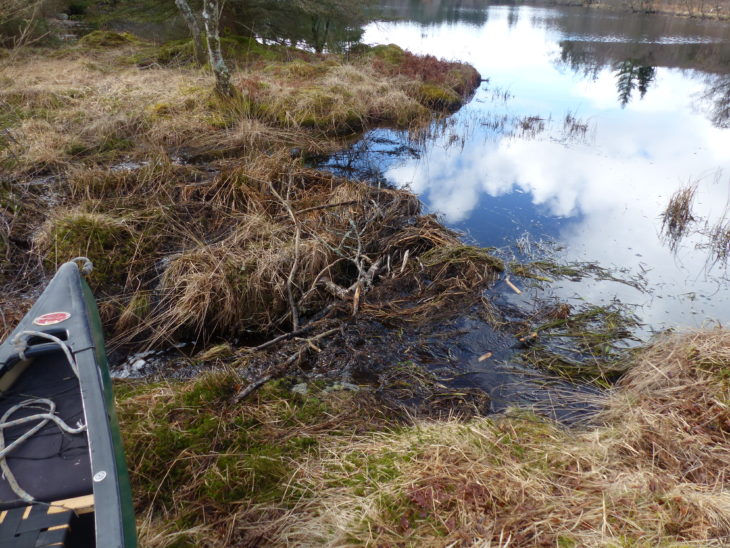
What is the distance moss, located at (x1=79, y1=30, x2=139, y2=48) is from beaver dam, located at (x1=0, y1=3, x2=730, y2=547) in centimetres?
576

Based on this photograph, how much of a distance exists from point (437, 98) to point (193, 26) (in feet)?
18.9

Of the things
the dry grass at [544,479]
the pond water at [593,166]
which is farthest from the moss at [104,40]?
the dry grass at [544,479]

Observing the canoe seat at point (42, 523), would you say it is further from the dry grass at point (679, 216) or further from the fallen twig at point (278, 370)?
the dry grass at point (679, 216)

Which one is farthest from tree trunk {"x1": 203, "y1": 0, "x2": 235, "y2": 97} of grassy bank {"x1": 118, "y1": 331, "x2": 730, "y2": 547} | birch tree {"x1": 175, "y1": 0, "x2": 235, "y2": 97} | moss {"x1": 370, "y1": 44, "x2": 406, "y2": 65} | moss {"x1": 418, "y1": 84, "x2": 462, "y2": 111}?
moss {"x1": 370, "y1": 44, "x2": 406, "y2": 65}

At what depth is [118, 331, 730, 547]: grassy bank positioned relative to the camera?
83.7 inches

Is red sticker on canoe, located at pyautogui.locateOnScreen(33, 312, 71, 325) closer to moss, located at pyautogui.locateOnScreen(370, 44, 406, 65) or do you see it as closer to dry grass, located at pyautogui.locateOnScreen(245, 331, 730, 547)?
dry grass, located at pyautogui.locateOnScreen(245, 331, 730, 547)

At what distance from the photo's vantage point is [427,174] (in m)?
7.84

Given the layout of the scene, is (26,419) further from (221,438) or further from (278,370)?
(278,370)

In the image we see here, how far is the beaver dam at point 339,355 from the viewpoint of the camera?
7.50 ft

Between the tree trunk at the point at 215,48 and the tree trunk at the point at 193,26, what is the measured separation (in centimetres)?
55

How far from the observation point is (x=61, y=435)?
7.65 ft

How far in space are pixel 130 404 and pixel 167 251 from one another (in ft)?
7.17

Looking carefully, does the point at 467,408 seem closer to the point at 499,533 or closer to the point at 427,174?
the point at 499,533

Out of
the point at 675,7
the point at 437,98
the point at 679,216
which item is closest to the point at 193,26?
the point at 437,98
